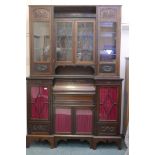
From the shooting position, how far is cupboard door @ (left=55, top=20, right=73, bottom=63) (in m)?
3.76

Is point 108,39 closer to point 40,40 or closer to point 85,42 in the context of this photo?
point 85,42

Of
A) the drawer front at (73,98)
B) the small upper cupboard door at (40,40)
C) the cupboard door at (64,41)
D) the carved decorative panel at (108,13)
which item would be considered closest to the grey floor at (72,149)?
the drawer front at (73,98)

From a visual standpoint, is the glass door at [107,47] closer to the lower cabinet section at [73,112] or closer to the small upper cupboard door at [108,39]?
the small upper cupboard door at [108,39]

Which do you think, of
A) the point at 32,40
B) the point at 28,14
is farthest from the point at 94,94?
the point at 28,14

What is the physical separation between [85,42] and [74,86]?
721mm

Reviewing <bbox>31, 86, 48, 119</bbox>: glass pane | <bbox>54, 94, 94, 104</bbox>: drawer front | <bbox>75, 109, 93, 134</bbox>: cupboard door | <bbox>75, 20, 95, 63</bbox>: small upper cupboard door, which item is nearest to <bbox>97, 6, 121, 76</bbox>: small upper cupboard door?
<bbox>75, 20, 95, 63</bbox>: small upper cupboard door

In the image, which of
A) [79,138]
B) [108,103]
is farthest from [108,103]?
[79,138]

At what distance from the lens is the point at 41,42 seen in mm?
3738

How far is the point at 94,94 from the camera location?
144 inches

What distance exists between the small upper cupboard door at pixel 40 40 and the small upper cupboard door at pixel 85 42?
442 mm

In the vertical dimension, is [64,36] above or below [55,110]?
above
